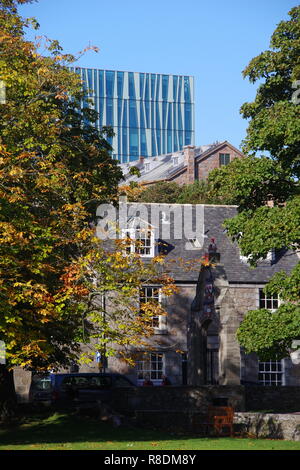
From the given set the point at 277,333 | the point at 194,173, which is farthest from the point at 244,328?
the point at 194,173

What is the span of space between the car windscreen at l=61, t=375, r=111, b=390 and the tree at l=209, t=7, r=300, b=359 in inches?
551

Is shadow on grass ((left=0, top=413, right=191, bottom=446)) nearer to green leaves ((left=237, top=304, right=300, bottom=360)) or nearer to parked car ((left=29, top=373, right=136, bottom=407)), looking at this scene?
parked car ((left=29, top=373, right=136, bottom=407))

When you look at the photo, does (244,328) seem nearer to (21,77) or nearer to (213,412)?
(213,412)

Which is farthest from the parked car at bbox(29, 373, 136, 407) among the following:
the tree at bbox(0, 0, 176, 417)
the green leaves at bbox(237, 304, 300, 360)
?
the green leaves at bbox(237, 304, 300, 360)

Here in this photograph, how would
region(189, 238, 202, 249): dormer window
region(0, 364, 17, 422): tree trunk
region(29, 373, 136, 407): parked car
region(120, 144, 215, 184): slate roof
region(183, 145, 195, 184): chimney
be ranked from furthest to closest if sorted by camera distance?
region(120, 144, 215, 184): slate roof, region(183, 145, 195, 184): chimney, region(189, 238, 202, 249): dormer window, region(29, 373, 136, 407): parked car, region(0, 364, 17, 422): tree trunk

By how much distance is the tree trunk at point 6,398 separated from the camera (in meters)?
34.2

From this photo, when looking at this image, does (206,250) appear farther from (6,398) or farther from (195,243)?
(6,398)

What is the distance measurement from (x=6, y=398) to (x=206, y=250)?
70.7 feet

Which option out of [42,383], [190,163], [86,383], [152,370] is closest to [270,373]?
[152,370]

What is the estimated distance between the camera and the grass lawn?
24300 mm

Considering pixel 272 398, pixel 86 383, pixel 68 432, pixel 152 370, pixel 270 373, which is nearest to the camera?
pixel 68 432

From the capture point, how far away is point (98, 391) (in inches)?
1572

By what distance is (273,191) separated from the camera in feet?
96.0

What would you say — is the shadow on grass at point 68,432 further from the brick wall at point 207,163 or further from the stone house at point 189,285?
the brick wall at point 207,163
